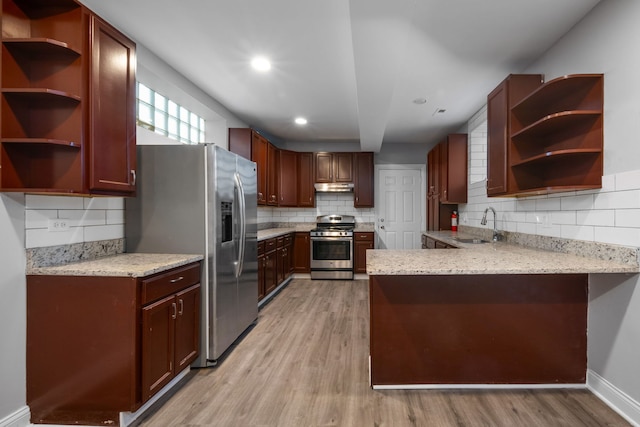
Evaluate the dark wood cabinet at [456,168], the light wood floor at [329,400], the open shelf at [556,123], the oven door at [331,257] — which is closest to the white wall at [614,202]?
the open shelf at [556,123]

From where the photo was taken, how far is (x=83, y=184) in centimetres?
176

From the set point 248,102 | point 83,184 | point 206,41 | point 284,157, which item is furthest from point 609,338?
point 284,157

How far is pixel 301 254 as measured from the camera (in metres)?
5.70

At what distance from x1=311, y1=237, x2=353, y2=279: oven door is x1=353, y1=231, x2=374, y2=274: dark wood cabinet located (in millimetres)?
129

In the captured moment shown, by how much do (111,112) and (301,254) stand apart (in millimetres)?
4095

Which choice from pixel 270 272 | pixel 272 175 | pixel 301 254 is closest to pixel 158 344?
pixel 270 272

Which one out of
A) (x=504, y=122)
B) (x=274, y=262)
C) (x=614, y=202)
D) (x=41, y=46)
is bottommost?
(x=274, y=262)

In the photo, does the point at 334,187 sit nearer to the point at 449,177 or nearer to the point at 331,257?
the point at 331,257

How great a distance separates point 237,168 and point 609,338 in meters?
2.93

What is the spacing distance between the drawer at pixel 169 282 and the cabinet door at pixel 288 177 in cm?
356

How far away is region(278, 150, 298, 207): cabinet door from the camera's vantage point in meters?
5.88

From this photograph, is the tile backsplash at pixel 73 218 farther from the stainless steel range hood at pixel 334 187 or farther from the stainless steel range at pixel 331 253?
the stainless steel range hood at pixel 334 187

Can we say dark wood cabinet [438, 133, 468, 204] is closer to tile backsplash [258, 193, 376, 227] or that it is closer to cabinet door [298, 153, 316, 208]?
tile backsplash [258, 193, 376, 227]

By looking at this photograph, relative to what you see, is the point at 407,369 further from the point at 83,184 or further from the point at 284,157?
the point at 284,157
